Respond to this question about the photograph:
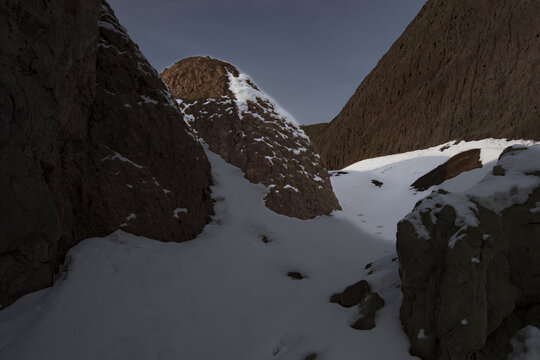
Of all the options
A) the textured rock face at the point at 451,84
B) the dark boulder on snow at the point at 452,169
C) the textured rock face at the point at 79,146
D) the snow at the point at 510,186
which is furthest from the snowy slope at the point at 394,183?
the textured rock face at the point at 79,146

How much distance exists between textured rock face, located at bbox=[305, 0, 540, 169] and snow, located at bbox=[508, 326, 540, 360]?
14.0 m

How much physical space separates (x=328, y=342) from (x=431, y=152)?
18333mm

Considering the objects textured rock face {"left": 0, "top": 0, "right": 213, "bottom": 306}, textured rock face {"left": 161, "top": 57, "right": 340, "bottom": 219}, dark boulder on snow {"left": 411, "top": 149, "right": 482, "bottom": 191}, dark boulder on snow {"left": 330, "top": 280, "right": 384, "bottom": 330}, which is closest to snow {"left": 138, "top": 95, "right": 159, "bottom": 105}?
textured rock face {"left": 0, "top": 0, "right": 213, "bottom": 306}

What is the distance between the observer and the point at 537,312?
2982mm

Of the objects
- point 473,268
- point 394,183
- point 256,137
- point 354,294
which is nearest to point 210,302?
point 354,294

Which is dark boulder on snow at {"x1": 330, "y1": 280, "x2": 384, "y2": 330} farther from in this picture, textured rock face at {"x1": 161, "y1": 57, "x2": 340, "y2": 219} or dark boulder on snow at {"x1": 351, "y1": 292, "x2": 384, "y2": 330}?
textured rock face at {"x1": 161, "y1": 57, "x2": 340, "y2": 219}

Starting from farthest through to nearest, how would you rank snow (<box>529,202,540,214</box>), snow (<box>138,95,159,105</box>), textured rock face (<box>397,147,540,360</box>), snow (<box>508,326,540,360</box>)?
snow (<box>138,95,159,105</box>)
snow (<box>529,202,540,214</box>)
textured rock face (<box>397,147,540,360</box>)
snow (<box>508,326,540,360</box>)

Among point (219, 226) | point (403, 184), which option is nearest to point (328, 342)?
point (219, 226)

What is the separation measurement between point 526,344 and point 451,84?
2387 cm

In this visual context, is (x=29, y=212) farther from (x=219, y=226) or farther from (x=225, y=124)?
(x=225, y=124)

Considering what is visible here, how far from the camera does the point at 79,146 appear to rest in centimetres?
489

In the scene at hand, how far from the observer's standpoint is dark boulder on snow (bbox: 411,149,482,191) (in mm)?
12133

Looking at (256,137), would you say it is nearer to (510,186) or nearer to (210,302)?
(210,302)

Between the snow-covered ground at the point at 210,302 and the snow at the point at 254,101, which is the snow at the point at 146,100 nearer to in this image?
the snow-covered ground at the point at 210,302
